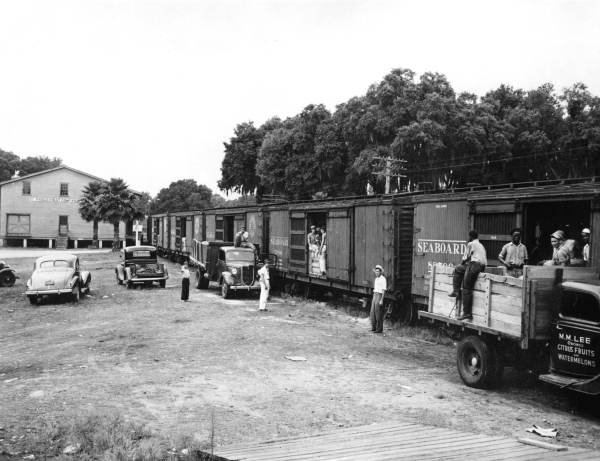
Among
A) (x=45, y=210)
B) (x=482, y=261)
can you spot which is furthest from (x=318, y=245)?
(x=45, y=210)

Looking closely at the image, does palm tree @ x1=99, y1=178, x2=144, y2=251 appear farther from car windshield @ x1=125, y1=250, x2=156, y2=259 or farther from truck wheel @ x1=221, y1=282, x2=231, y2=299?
truck wheel @ x1=221, y1=282, x2=231, y2=299

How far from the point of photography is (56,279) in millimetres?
19984

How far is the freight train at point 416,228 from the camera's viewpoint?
40.6ft

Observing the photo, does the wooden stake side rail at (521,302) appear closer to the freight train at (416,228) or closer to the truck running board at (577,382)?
the truck running board at (577,382)

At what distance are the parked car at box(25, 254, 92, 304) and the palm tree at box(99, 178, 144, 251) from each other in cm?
2885

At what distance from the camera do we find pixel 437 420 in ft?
25.1

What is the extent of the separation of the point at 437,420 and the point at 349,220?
10.9 meters

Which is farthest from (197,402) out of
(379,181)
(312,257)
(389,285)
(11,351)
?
(379,181)

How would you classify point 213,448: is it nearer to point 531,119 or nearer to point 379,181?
point 379,181

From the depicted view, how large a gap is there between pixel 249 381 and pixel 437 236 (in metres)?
7.11

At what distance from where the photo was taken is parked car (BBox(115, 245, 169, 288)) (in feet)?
79.0

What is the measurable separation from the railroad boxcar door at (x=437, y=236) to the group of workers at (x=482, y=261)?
2532mm

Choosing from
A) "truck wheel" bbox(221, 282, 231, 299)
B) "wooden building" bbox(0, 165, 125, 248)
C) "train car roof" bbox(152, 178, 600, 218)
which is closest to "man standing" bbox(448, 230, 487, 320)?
"train car roof" bbox(152, 178, 600, 218)

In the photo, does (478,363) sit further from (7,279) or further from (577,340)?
(7,279)
